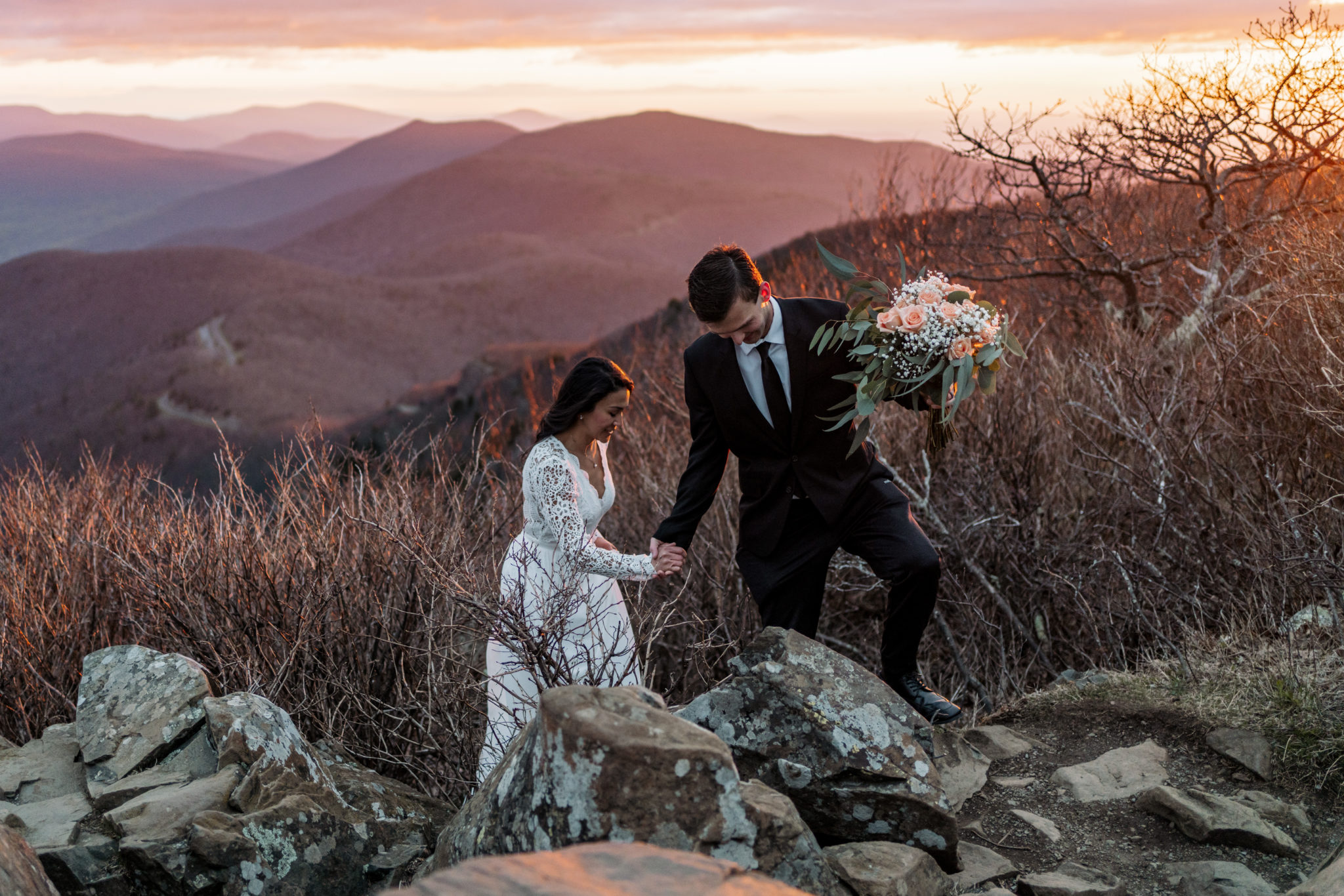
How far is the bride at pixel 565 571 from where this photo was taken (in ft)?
12.3

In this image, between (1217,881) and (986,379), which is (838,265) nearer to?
(986,379)

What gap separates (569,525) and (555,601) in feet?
0.95

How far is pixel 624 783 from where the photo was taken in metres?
2.31

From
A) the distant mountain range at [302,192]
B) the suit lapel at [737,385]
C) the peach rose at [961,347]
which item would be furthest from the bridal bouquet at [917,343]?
the distant mountain range at [302,192]

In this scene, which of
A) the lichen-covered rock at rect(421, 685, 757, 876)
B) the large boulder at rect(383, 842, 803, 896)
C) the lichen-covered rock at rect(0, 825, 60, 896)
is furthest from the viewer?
the lichen-covered rock at rect(0, 825, 60, 896)

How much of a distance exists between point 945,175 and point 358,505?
396 inches

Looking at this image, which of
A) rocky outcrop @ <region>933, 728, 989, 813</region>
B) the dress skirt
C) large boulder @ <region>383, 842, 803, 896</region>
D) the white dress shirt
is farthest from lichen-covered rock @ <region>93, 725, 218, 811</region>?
rocky outcrop @ <region>933, 728, 989, 813</region>

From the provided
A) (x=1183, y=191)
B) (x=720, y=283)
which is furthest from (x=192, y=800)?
(x=1183, y=191)

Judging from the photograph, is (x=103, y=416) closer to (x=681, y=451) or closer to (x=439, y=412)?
(x=439, y=412)

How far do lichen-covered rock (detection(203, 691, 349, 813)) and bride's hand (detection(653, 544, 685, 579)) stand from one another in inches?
55.2

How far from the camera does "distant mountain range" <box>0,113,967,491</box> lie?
225 feet

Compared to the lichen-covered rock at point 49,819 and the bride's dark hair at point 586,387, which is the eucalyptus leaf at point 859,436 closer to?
the bride's dark hair at point 586,387

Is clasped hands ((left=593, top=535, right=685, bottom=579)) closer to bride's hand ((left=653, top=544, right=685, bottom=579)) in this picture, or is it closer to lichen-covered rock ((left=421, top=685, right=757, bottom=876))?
bride's hand ((left=653, top=544, right=685, bottom=579))

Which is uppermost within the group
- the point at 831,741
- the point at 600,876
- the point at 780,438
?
the point at 780,438
